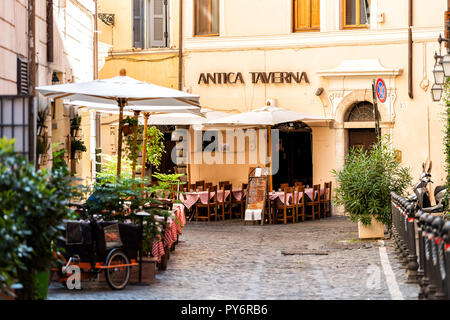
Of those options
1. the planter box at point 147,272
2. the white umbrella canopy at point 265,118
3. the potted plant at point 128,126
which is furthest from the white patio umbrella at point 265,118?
the planter box at point 147,272

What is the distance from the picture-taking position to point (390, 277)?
10.0 metres

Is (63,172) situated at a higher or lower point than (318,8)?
lower

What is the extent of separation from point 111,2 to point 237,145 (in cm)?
542

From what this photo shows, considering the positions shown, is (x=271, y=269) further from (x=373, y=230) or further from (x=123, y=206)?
(x=373, y=230)

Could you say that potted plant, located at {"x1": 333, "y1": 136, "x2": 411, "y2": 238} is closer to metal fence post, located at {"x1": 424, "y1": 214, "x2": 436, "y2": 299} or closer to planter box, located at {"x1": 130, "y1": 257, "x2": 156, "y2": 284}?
planter box, located at {"x1": 130, "y1": 257, "x2": 156, "y2": 284}

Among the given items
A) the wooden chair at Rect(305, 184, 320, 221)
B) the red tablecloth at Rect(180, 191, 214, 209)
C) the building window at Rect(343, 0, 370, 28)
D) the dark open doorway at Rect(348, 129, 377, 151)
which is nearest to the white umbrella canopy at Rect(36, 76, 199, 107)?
the red tablecloth at Rect(180, 191, 214, 209)

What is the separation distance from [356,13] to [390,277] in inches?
479

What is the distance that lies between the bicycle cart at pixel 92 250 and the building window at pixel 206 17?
13.4 m

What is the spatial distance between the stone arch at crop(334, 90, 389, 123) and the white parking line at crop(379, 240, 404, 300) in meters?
7.63

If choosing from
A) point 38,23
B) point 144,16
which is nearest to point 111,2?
point 144,16

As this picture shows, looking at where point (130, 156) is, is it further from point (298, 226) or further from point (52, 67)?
point (298, 226)

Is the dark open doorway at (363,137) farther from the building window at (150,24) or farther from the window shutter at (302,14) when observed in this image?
the building window at (150,24)

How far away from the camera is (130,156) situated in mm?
13055

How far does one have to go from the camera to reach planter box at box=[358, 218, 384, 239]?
14422 mm
